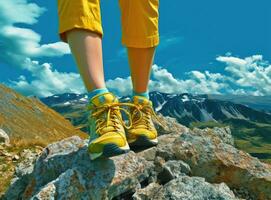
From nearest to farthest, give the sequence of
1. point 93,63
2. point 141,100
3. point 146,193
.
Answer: point 93,63
point 146,193
point 141,100

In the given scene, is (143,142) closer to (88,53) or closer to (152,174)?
(152,174)

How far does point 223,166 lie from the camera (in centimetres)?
719

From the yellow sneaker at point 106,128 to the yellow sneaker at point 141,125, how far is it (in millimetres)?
870

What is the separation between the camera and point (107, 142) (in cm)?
513

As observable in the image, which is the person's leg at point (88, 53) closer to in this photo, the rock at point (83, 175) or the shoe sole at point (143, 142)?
the rock at point (83, 175)

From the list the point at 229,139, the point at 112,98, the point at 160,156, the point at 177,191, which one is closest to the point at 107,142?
the point at 112,98

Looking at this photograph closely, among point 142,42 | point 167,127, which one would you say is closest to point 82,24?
point 142,42

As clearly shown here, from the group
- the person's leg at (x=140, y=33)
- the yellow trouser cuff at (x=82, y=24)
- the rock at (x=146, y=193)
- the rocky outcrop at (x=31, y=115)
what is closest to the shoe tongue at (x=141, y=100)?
the person's leg at (x=140, y=33)

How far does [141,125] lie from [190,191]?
48.5 inches

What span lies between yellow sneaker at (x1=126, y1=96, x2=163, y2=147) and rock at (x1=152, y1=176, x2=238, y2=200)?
0.85 metres

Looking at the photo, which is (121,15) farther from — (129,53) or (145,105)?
(145,105)

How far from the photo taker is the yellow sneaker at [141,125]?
21.5ft

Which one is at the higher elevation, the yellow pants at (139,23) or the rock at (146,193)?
the yellow pants at (139,23)

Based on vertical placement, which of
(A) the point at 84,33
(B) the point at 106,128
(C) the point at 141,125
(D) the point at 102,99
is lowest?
(C) the point at 141,125
